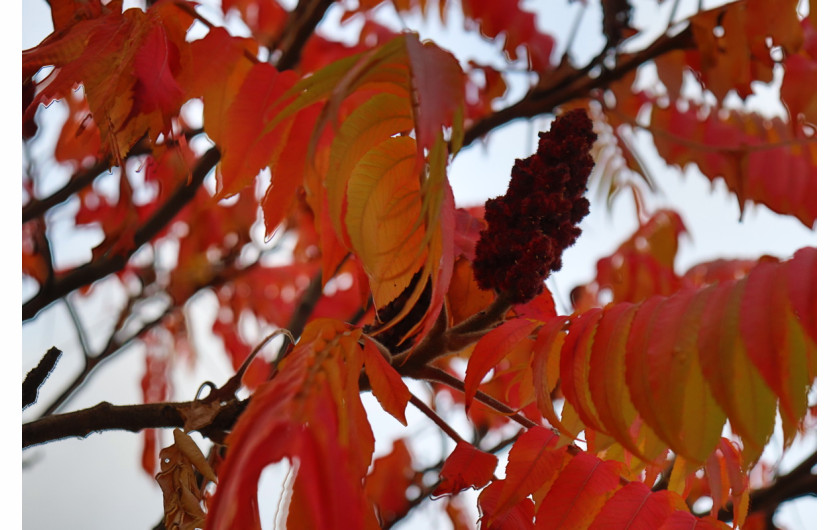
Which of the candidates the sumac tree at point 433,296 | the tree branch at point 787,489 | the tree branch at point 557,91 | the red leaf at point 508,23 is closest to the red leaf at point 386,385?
the sumac tree at point 433,296

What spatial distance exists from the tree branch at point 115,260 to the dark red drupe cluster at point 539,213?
468 mm

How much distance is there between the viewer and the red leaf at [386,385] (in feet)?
1.85

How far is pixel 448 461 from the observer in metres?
0.63

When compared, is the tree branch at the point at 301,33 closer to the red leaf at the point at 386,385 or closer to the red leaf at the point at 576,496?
the red leaf at the point at 386,385

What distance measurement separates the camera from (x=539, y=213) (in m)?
0.65

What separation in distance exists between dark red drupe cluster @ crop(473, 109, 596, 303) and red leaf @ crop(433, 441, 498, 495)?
0.47 feet

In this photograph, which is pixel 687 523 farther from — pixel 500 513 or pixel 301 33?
pixel 301 33

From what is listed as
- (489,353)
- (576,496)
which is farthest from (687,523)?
(489,353)

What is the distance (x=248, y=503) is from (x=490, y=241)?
337mm

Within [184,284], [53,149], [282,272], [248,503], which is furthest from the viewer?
[282,272]
